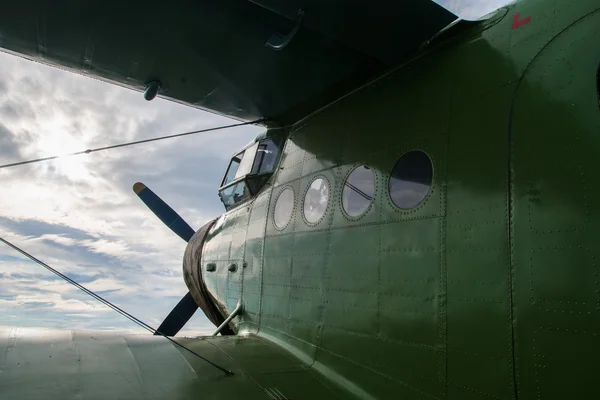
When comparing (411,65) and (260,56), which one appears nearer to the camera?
(411,65)

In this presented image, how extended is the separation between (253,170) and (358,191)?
2.75 m

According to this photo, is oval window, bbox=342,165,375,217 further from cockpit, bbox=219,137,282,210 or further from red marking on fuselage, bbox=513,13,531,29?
cockpit, bbox=219,137,282,210

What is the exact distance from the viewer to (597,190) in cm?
252

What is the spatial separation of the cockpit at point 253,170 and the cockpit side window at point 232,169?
161 mm

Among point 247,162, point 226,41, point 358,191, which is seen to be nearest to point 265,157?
point 247,162

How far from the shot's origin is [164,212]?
9.78 m

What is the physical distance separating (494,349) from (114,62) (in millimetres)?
4692

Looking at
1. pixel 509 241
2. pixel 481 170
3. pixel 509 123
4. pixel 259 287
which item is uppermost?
pixel 509 123

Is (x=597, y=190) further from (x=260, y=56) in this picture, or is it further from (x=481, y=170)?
(x=260, y=56)

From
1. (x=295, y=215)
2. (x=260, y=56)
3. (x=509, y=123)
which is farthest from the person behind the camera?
(x=295, y=215)

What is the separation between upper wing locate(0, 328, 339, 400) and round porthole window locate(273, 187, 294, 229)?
156cm

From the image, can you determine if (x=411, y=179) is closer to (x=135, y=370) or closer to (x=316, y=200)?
A: (x=316, y=200)

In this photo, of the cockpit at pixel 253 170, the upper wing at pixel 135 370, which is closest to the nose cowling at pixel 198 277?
the cockpit at pixel 253 170

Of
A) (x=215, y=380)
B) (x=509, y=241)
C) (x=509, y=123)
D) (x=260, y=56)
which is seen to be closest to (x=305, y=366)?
(x=215, y=380)
